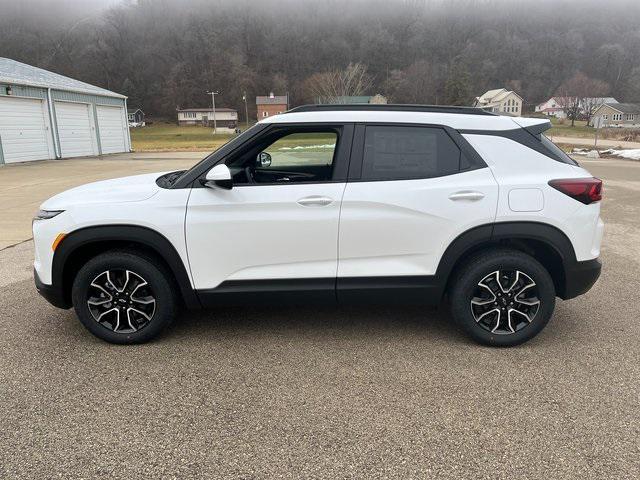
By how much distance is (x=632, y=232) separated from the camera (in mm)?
7773

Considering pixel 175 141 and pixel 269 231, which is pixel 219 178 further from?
pixel 175 141

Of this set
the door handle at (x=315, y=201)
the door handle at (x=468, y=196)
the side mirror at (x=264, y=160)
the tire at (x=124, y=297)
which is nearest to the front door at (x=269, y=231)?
the door handle at (x=315, y=201)

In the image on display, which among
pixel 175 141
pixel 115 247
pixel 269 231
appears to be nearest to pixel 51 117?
pixel 115 247

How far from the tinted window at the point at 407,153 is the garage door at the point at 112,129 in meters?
27.6

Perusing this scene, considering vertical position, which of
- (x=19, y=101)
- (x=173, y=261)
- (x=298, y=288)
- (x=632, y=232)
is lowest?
(x=632, y=232)

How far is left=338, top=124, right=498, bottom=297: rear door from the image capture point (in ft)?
11.2

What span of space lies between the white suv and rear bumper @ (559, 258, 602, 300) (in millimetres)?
11

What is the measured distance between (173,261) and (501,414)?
2387 millimetres

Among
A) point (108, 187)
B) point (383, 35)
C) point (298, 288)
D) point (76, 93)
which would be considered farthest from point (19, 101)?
point (383, 35)

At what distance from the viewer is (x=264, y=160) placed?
462cm

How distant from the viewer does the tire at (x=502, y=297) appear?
139 inches

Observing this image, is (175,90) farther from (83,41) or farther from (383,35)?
(383,35)

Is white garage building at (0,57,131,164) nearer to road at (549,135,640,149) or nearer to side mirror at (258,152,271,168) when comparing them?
side mirror at (258,152,271,168)

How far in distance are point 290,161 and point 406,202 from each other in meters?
1.74
